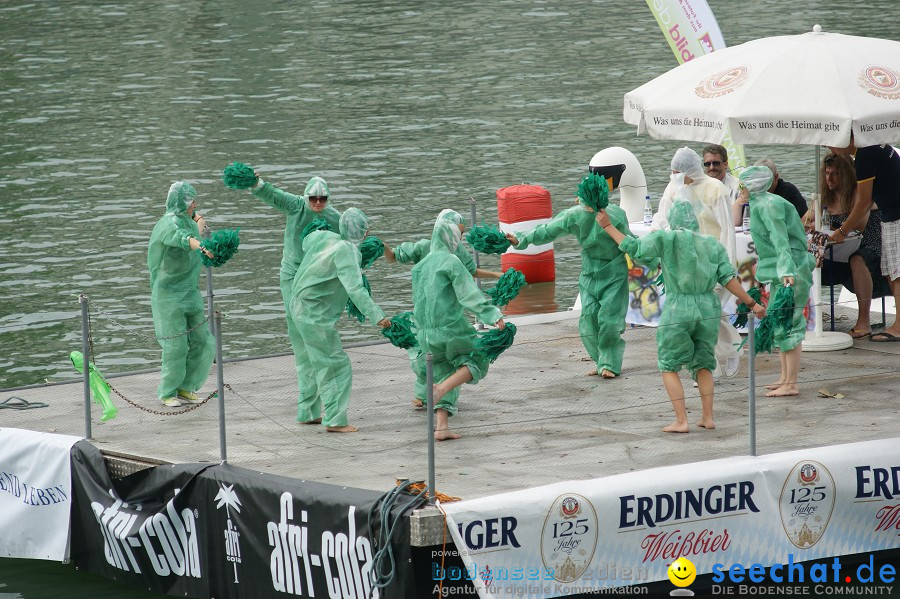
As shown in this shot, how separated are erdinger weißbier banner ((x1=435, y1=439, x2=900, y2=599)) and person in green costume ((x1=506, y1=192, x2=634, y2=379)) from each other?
8.39ft

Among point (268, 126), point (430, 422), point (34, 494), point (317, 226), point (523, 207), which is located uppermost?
point (317, 226)

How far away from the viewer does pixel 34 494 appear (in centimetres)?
1065

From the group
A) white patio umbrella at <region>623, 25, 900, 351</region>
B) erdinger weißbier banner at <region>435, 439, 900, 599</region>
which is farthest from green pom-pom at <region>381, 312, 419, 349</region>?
white patio umbrella at <region>623, 25, 900, 351</region>

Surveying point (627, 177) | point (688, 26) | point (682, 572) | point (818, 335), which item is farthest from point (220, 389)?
point (688, 26)

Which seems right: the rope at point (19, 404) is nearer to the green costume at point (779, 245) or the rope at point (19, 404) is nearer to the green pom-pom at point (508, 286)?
the green pom-pom at point (508, 286)

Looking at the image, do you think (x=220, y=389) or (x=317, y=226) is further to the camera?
(x=317, y=226)

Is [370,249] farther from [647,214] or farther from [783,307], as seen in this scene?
[647,214]

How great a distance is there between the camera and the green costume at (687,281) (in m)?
10.3

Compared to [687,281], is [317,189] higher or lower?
higher

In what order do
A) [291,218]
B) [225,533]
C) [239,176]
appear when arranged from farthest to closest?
[291,218], [239,176], [225,533]

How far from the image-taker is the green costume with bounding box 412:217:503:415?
10367 mm

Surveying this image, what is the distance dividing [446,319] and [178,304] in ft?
7.55

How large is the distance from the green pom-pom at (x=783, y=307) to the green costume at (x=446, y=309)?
2040 millimetres

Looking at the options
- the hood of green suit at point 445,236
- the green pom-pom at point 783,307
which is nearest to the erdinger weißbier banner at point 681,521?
the green pom-pom at point 783,307
